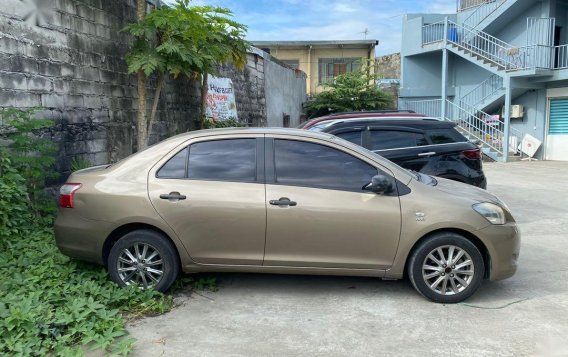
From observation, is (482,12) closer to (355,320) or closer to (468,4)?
(468,4)

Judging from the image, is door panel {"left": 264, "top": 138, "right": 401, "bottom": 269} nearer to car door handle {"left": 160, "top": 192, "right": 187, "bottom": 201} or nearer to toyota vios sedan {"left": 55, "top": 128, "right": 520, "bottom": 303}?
toyota vios sedan {"left": 55, "top": 128, "right": 520, "bottom": 303}

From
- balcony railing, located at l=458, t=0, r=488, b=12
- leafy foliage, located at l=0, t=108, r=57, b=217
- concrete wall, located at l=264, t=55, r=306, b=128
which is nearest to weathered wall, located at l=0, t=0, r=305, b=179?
leafy foliage, located at l=0, t=108, r=57, b=217

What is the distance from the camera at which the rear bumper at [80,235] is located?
4332mm

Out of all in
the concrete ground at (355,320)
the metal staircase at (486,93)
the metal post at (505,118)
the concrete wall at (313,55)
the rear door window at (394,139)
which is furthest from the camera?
the concrete wall at (313,55)

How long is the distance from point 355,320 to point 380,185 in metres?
1.16

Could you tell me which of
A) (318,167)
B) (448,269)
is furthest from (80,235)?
(448,269)

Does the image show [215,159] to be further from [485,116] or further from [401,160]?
[485,116]

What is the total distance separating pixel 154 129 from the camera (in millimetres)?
9016

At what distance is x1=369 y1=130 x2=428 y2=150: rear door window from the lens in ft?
22.9

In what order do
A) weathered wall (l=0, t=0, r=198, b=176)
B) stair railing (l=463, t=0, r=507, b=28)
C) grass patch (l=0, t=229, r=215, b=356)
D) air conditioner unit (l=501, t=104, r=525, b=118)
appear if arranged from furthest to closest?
stair railing (l=463, t=0, r=507, b=28), air conditioner unit (l=501, t=104, r=525, b=118), weathered wall (l=0, t=0, r=198, b=176), grass patch (l=0, t=229, r=215, b=356)

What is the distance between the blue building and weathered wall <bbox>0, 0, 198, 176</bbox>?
15526 millimetres

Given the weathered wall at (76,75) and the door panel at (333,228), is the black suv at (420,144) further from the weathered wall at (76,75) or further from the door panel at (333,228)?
the weathered wall at (76,75)

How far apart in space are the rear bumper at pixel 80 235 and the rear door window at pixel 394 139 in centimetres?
410

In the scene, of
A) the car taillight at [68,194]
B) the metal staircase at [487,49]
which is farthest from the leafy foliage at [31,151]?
the metal staircase at [487,49]
